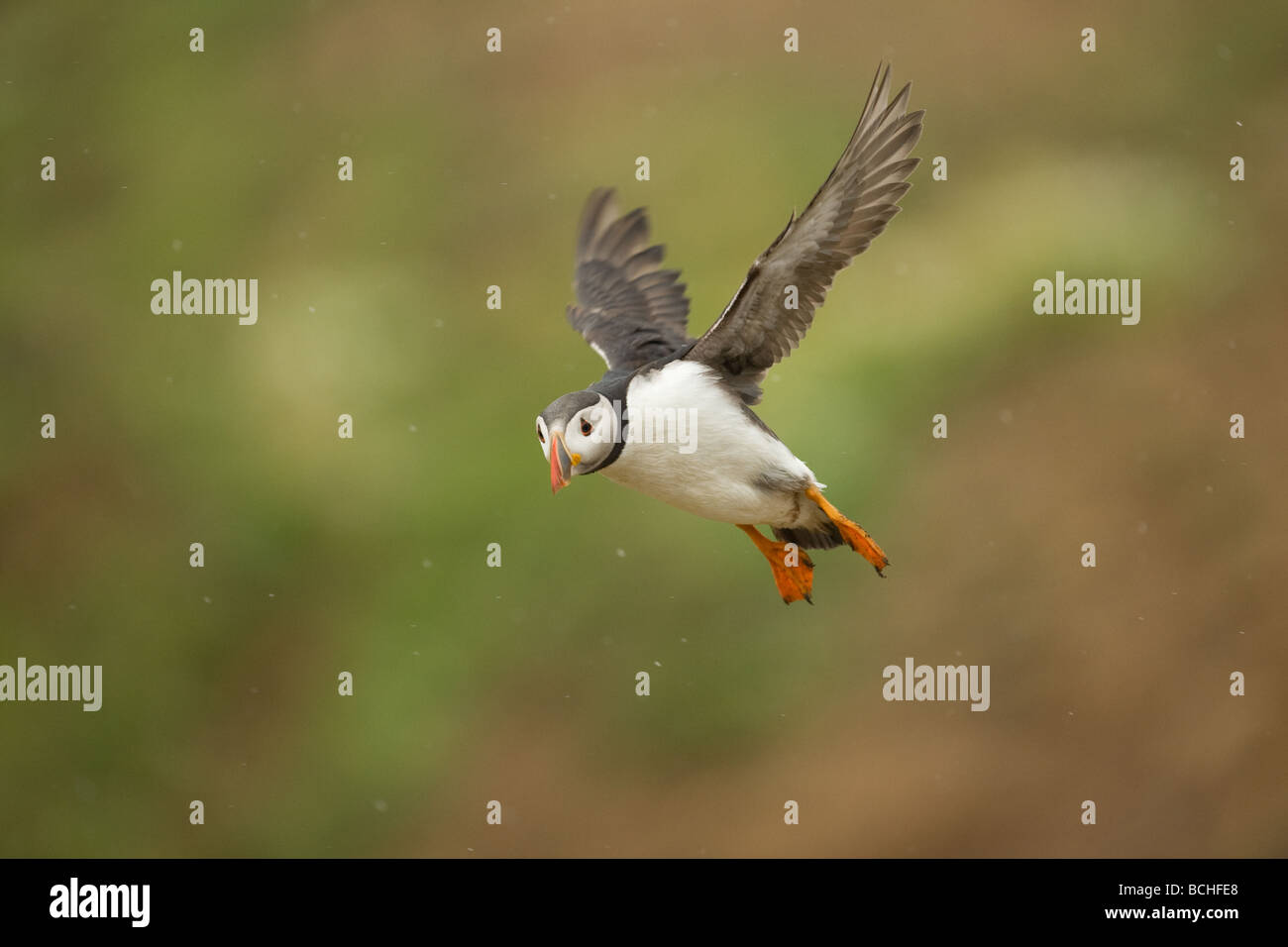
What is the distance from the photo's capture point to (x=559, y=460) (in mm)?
4012

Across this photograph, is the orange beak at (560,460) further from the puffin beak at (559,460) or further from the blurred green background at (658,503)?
the blurred green background at (658,503)

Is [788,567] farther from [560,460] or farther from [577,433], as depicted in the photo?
[560,460]

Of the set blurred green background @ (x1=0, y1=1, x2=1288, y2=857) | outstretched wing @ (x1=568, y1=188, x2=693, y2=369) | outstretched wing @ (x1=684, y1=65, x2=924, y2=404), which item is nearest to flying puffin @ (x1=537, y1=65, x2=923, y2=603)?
outstretched wing @ (x1=684, y1=65, x2=924, y2=404)

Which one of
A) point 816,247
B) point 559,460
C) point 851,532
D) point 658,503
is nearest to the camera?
point 559,460

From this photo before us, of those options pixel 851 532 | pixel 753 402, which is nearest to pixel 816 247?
pixel 753 402

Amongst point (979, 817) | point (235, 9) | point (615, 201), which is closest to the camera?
point (615, 201)

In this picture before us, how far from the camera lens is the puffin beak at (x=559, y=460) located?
13.0 ft

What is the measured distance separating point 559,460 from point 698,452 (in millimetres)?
858

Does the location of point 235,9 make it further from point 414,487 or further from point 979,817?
point 979,817

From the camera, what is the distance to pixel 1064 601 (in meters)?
12.6

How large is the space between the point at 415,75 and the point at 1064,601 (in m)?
8.60

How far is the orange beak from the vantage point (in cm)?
397

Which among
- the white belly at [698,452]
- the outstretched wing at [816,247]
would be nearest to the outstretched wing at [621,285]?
the outstretched wing at [816,247]

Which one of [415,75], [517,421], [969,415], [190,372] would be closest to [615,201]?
[517,421]
